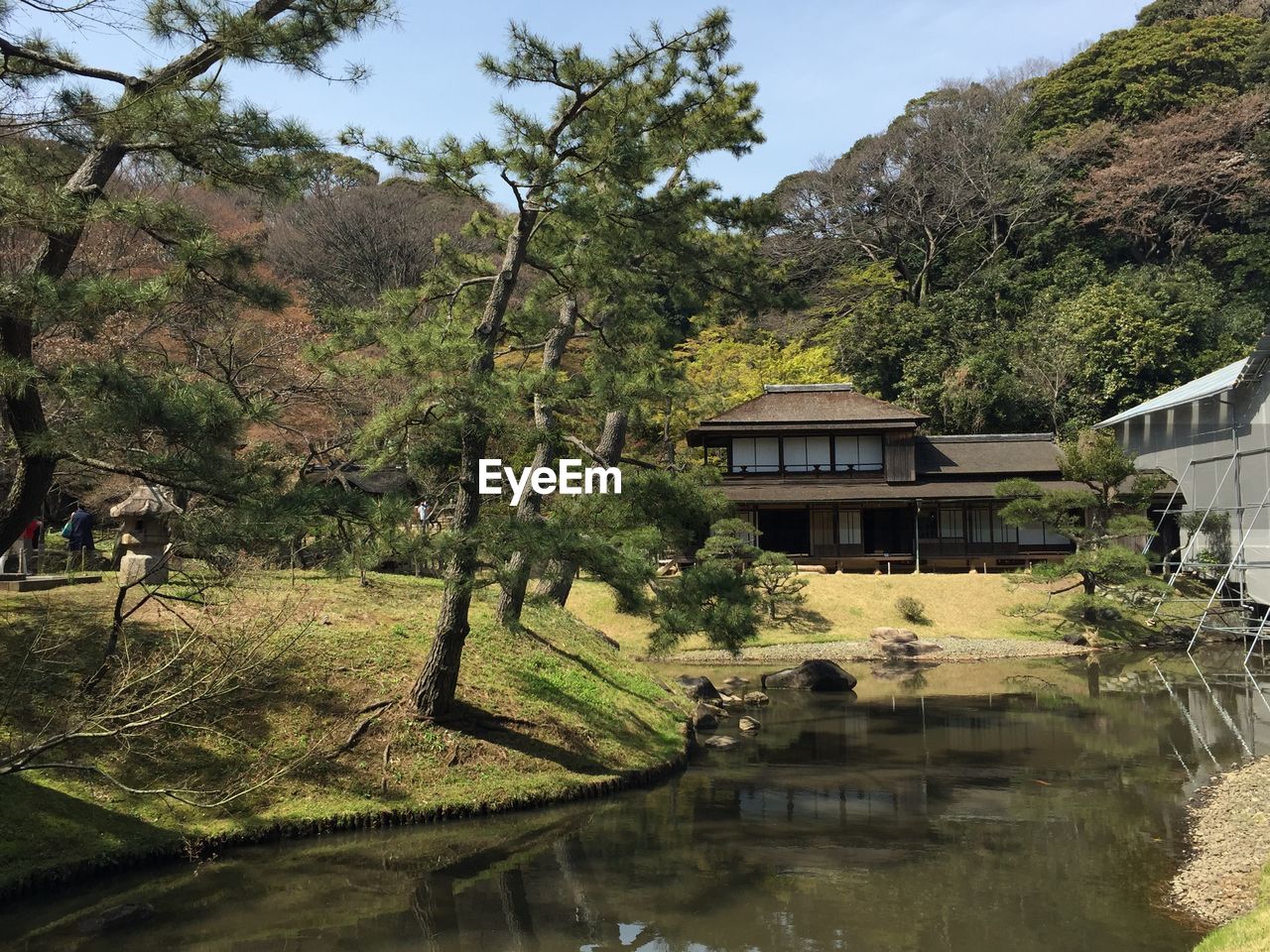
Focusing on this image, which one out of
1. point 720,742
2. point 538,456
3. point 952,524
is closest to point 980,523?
point 952,524

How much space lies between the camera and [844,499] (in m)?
26.2

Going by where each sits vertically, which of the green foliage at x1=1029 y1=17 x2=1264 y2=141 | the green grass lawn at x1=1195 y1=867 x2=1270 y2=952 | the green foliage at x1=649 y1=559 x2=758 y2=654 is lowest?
the green grass lawn at x1=1195 y1=867 x2=1270 y2=952

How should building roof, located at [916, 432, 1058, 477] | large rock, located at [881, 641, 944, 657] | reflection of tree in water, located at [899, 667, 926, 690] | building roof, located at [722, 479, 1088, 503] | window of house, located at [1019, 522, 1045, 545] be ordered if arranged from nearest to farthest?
reflection of tree in water, located at [899, 667, 926, 690] < large rock, located at [881, 641, 944, 657] < building roof, located at [722, 479, 1088, 503] < window of house, located at [1019, 522, 1045, 545] < building roof, located at [916, 432, 1058, 477]

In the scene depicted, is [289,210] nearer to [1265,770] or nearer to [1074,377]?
[1074,377]

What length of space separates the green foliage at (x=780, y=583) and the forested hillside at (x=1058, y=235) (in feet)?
42.2

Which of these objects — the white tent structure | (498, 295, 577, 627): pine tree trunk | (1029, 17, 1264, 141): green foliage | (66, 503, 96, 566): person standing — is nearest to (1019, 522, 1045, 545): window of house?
the white tent structure

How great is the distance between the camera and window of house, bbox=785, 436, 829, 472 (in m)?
28.1

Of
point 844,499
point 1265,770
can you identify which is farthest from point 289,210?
point 1265,770

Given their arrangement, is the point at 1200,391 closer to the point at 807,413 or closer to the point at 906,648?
the point at 807,413

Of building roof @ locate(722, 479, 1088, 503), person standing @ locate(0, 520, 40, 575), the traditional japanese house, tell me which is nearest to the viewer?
person standing @ locate(0, 520, 40, 575)

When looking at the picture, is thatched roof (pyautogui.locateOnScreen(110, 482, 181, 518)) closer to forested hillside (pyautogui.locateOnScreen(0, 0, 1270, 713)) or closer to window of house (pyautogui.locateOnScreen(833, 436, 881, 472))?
forested hillside (pyautogui.locateOnScreen(0, 0, 1270, 713))

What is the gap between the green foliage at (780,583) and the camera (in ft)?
67.1

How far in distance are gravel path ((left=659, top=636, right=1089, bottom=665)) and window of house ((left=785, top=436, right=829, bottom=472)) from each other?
7.88 metres

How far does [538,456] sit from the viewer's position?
1301 cm
